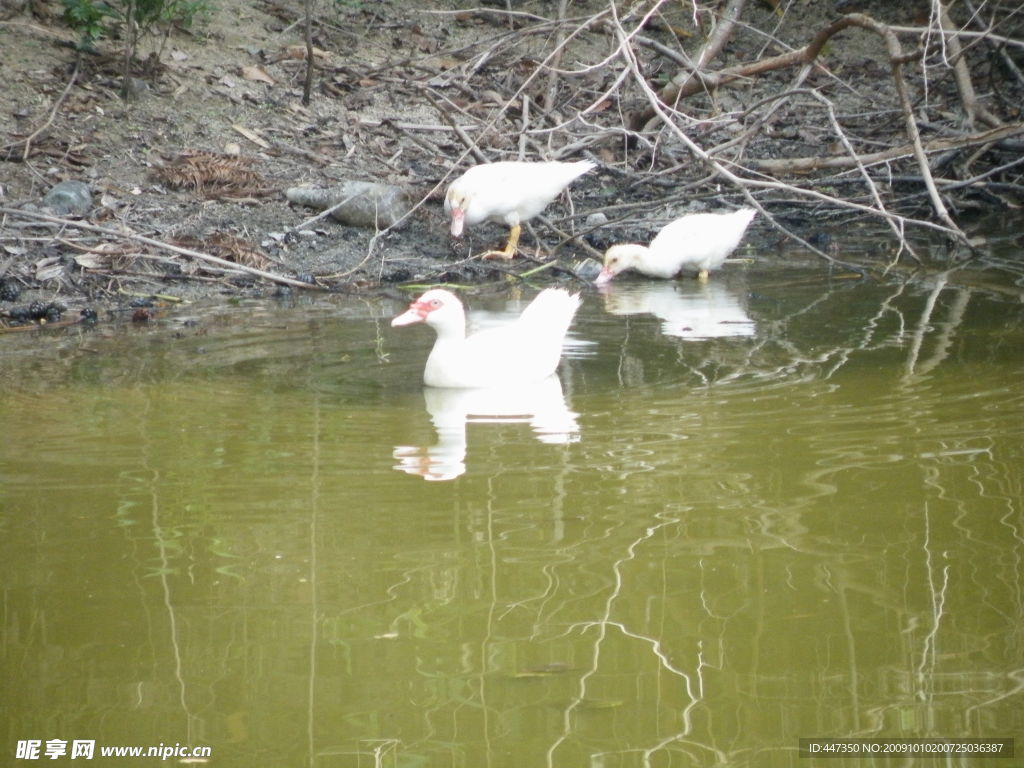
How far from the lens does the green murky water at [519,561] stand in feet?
10.1

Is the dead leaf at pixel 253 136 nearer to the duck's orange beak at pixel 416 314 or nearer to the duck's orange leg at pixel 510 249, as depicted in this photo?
the duck's orange leg at pixel 510 249

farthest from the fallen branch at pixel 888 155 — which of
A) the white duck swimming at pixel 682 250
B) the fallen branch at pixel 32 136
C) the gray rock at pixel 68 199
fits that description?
the fallen branch at pixel 32 136

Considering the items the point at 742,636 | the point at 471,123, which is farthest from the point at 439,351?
the point at 471,123

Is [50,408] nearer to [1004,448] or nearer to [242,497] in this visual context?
[242,497]

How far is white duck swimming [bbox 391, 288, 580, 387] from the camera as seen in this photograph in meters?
6.45

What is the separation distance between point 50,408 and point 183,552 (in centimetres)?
212

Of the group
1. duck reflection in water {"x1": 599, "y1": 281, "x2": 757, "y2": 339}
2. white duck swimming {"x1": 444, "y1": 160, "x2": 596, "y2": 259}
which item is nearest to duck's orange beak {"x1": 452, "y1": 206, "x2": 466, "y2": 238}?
white duck swimming {"x1": 444, "y1": 160, "x2": 596, "y2": 259}

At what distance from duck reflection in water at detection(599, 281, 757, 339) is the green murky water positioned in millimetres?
1052

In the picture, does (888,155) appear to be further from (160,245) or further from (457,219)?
(160,245)

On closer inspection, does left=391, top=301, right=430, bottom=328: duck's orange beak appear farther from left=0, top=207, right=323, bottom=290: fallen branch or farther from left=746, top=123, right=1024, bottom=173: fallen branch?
left=746, top=123, right=1024, bottom=173: fallen branch

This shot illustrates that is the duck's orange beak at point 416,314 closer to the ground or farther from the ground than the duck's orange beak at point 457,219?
closer to the ground

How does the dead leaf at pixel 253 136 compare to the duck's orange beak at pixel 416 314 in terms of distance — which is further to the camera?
the dead leaf at pixel 253 136

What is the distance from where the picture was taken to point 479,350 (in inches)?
259

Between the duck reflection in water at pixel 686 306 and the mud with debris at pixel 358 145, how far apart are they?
609 mm
